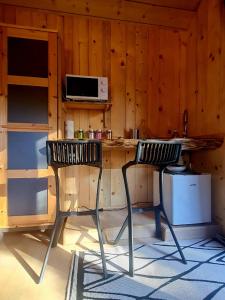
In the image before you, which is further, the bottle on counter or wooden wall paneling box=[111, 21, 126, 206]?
wooden wall paneling box=[111, 21, 126, 206]

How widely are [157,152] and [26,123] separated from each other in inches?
53.6

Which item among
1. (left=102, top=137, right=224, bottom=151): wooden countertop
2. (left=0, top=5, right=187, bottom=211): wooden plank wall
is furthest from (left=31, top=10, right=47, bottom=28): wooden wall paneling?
(left=102, top=137, right=224, bottom=151): wooden countertop

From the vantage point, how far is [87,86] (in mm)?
2670

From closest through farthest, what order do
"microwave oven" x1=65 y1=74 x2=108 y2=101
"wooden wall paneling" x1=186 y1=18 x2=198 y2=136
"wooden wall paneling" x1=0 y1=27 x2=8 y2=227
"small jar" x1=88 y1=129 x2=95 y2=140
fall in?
"wooden wall paneling" x1=0 y1=27 x2=8 y2=227 → "microwave oven" x1=65 y1=74 x2=108 y2=101 → "small jar" x1=88 y1=129 x2=95 y2=140 → "wooden wall paneling" x1=186 y1=18 x2=198 y2=136

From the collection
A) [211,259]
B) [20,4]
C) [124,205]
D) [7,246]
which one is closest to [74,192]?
[124,205]

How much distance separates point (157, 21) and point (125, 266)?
9.30 ft

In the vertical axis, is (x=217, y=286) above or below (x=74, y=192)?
below

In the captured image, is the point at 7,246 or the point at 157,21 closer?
the point at 7,246

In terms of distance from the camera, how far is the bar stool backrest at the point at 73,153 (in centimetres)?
168

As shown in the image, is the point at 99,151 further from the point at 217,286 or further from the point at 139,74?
the point at 139,74

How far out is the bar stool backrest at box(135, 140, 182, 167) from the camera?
1743 mm

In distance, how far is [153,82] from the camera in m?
3.14

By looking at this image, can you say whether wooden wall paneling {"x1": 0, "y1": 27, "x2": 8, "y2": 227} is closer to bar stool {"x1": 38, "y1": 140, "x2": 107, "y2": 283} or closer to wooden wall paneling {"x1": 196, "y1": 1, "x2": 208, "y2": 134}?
bar stool {"x1": 38, "y1": 140, "x2": 107, "y2": 283}

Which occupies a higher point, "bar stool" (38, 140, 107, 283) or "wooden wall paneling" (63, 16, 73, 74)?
"wooden wall paneling" (63, 16, 73, 74)
